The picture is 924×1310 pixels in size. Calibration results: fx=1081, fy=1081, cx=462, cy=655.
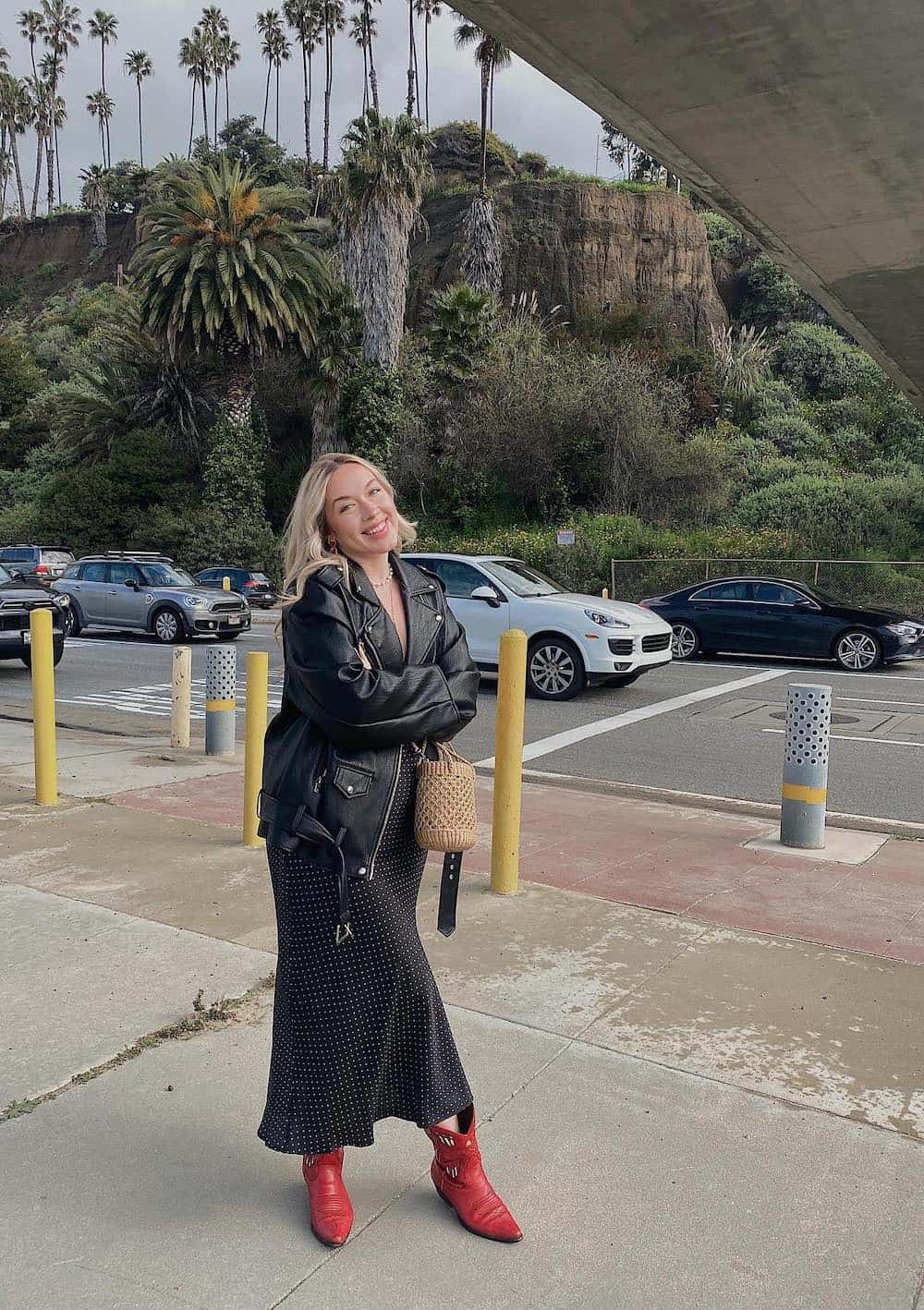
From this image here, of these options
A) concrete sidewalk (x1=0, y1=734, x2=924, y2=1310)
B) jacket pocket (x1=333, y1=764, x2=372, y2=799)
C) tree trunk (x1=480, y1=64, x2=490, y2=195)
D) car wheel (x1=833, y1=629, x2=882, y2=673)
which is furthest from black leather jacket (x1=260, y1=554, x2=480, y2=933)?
tree trunk (x1=480, y1=64, x2=490, y2=195)

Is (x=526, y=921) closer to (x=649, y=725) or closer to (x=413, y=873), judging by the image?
(x=413, y=873)

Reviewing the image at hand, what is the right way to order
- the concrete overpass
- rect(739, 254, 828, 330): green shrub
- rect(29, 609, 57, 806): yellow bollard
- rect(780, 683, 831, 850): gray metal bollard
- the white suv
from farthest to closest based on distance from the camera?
rect(739, 254, 828, 330): green shrub → the white suv → rect(29, 609, 57, 806): yellow bollard → rect(780, 683, 831, 850): gray metal bollard → the concrete overpass

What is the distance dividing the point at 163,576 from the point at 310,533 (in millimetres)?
19326

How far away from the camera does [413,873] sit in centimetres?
272

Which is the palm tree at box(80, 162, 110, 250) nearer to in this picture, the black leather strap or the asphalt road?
the asphalt road

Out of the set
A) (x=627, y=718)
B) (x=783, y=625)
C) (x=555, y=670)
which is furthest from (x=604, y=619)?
(x=783, y=625)

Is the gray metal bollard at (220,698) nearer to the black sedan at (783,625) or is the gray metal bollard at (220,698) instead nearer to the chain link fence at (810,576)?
the black sedan at (783,625)

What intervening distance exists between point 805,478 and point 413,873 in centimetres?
2935

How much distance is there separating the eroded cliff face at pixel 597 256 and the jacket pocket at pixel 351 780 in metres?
44.4

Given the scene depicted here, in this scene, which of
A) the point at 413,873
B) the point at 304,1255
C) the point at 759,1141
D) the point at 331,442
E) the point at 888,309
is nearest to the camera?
the point at 304,1255

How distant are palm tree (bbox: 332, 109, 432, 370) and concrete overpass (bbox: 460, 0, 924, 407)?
93.5ft

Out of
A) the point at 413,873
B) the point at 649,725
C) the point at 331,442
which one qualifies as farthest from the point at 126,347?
the point at 413,873

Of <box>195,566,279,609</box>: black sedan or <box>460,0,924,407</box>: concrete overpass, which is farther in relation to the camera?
<box>195,566,279,609</box>: black sedan

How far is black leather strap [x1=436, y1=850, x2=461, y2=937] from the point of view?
2844 millimetres
